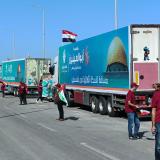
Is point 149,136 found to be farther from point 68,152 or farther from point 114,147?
point 68,152

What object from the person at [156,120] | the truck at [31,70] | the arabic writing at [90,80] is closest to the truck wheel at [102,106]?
the arabic writing at [90,80]

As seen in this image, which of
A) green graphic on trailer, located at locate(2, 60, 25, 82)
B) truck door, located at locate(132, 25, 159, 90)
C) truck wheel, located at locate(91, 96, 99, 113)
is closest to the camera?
truck door, located at locate(132, 25, 159, 90)

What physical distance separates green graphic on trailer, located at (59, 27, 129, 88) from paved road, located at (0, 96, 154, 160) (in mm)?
2351

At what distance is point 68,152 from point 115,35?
1015cm

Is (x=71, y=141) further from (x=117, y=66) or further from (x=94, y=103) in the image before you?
(x=94, y=103)

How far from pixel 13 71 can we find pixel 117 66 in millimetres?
27101

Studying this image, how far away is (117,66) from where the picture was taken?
20.9 m

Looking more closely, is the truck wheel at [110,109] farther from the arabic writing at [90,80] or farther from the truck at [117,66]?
the arabic writing at [90,80]

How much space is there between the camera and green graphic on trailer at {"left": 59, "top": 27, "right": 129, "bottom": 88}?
66.7 ft

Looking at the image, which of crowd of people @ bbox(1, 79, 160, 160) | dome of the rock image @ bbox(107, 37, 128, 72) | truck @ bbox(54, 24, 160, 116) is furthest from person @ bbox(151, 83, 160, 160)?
dome of the rock image @ bbox(107, 37, 128, 72)

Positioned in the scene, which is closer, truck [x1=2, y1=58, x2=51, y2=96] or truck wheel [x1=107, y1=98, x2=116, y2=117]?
truck wheel [x1=107, y1=98, x2=116, y2=117]

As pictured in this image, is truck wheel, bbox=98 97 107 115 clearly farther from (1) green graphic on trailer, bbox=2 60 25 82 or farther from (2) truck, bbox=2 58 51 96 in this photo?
(1) green graphic on trailer, bbox=2 60 25 82

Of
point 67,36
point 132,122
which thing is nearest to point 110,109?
point 132,122

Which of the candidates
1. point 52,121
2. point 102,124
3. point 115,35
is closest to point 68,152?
point 102,124
